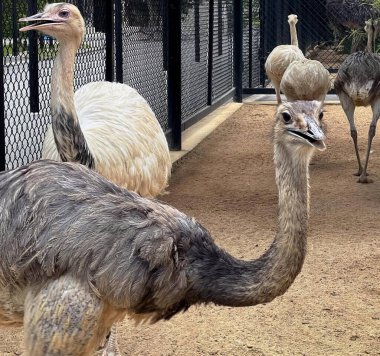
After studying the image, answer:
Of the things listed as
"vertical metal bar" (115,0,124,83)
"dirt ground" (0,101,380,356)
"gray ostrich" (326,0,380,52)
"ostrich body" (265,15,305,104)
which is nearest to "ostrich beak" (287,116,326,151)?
"dirt ground" (0,101,380,356)

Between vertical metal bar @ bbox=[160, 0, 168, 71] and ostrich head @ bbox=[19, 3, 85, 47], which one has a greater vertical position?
ostrich head @ bbox=[19, 3, 85, 47]

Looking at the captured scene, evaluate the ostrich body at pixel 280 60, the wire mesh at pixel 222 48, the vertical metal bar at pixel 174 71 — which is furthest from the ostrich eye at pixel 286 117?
the wire mesh at pixel 222 48

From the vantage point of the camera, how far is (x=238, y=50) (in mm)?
13211

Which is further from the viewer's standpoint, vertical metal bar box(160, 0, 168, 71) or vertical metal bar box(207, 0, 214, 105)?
vertical metal bar box(207, 0, 214, 105)

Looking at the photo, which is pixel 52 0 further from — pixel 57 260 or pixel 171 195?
pixel 57 260

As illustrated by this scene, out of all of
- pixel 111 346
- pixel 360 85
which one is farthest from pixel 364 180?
pixel 111 346

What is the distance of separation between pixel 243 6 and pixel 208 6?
196 centimetres

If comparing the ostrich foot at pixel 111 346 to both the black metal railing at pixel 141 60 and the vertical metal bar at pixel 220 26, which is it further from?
the vertical metal bar at pixel 220 26

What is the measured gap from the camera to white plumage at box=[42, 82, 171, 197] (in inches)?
205

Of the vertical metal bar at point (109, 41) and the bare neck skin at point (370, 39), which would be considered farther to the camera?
the bare neck skin at point (370, 39)

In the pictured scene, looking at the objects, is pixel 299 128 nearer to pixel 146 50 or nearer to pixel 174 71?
pixel 146 50

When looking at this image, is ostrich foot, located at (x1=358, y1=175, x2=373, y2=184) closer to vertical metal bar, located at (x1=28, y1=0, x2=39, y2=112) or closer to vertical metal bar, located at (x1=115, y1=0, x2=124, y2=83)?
vertical metal bar, located at (x1=115, y1=0, x2=124, y2=83)

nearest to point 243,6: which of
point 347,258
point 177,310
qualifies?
point 347,258

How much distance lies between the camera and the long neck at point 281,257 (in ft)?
10.5
